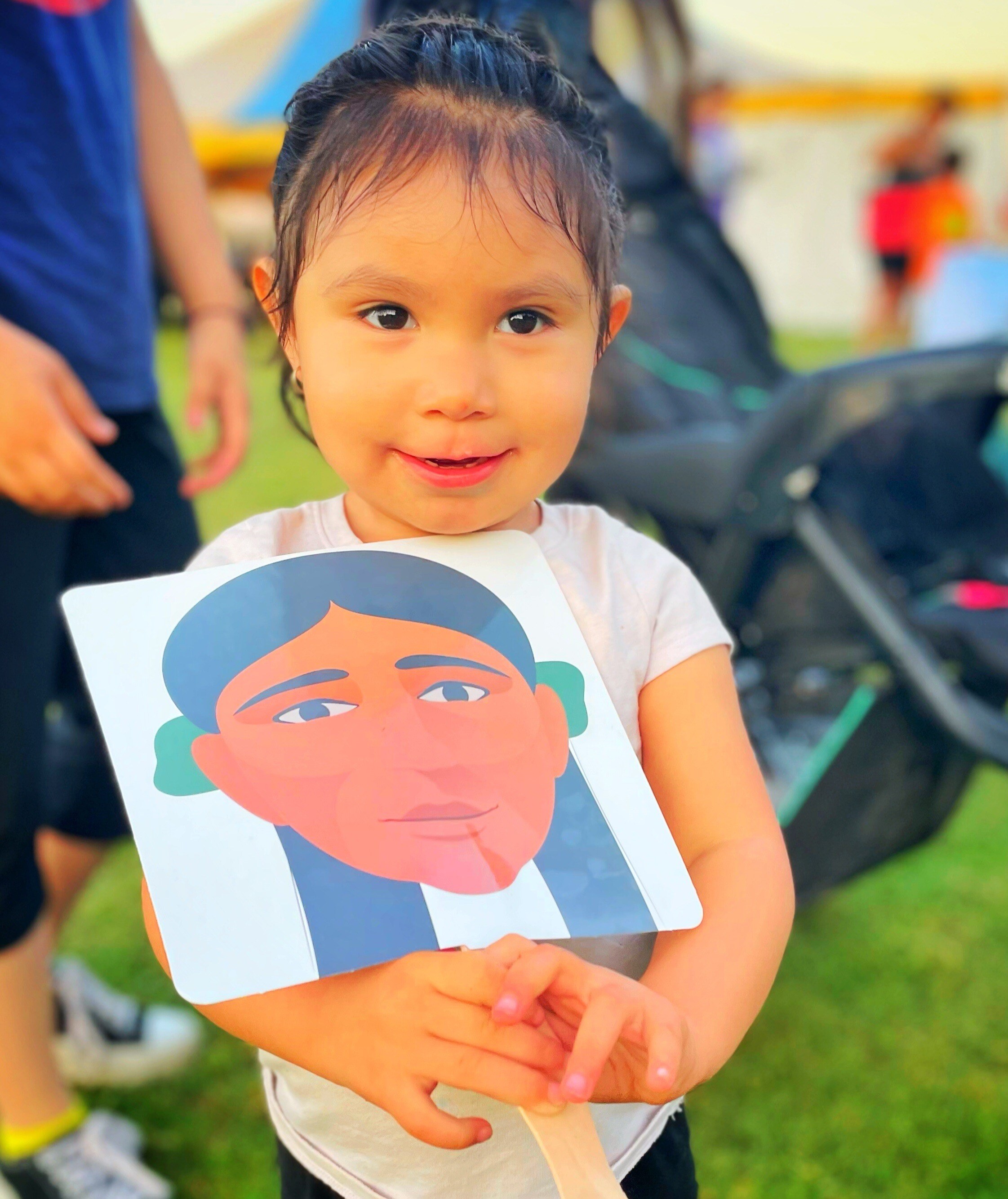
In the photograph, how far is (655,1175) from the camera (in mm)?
824

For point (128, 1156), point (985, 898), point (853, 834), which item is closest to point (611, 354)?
point (853, 834)

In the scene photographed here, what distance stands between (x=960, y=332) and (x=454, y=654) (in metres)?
4.74

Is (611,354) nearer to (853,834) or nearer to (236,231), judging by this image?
(853,834)

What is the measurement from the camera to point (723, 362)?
1.97m

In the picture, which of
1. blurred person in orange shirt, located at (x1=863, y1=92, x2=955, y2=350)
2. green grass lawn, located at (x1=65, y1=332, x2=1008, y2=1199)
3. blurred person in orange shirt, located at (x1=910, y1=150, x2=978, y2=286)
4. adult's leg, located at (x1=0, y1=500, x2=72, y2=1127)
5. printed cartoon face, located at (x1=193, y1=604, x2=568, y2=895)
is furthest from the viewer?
blurred person in orange shirt, located at (x1=863, y1=92, x2=955, y2=350)

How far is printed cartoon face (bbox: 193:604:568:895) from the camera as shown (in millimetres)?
649

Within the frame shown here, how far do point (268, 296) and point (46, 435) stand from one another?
0.29 meters

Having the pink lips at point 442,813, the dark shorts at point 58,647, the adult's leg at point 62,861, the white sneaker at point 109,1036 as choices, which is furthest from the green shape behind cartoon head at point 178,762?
the white sneaker at point 109,1036

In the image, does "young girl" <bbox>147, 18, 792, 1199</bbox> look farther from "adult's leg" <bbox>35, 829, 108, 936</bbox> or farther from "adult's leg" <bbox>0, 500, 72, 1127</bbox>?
"adult's leg" <bbox>35, 829, 108, 936</bbox>

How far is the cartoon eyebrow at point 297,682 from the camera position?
0.69 meters

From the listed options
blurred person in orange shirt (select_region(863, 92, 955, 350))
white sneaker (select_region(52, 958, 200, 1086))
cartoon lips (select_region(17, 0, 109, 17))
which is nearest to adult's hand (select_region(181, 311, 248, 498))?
cartoon lips (select_region(17, 0, 109, 17))

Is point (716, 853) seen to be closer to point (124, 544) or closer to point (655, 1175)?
point (655, 1175)

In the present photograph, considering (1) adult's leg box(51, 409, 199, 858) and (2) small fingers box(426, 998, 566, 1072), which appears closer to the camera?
(2) small fingers box(426, 998, 566, 1072)

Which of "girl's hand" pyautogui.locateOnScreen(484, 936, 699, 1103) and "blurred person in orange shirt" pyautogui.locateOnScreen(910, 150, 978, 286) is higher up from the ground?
"girl's hand" pyautogui.locateOnScreen(484, 936, 699, 1103)
